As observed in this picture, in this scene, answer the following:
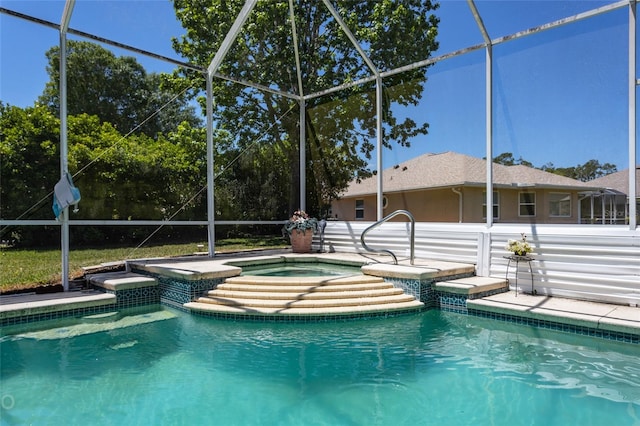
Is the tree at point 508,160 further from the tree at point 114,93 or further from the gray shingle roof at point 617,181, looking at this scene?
the tree at point 114,93

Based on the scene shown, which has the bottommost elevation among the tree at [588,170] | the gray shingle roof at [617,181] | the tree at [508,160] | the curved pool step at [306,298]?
the curved pool step at [306,298]

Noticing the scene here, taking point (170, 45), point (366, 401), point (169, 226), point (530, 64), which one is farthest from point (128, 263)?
point (170, 45)

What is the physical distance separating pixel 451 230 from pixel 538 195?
1.42 metres

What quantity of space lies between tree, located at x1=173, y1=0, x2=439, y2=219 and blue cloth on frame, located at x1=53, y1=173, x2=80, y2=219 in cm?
467

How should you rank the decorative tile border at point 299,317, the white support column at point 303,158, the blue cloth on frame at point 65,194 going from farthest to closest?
the white support column at point 303,158 → the blue cloth on frame at point 65,194 → the decorative tile border at point 299,317

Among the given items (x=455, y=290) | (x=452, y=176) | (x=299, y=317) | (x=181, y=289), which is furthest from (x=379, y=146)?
(x=181, y=289)

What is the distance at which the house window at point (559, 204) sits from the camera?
5.29 meters

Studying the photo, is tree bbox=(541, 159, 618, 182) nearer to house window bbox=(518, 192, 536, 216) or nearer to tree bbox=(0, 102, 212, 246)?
house window bbox=(518, 192, 536, 216)

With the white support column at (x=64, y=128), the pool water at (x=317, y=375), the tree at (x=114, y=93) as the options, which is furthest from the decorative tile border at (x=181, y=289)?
the tree at (x=114, y=93)

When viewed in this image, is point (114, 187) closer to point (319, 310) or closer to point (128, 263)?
point (128, 263)

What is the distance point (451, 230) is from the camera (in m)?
6.56

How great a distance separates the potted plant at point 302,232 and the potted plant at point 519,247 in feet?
13.8

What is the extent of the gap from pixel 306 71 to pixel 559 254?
8374mm

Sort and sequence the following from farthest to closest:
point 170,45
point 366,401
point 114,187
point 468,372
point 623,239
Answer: point 170,45 < point 114,187 < point 623,239 < point 468,372 < point 366,401
